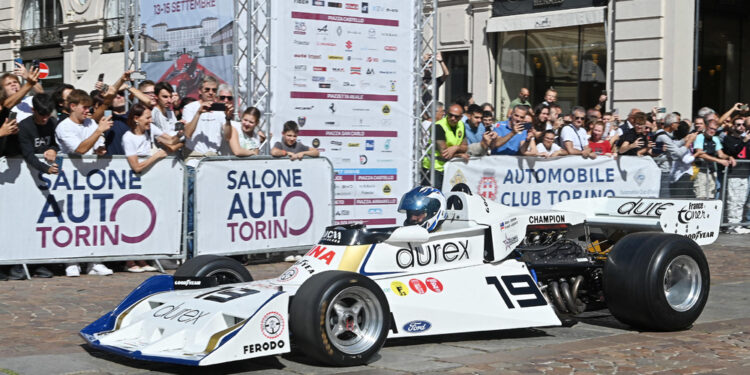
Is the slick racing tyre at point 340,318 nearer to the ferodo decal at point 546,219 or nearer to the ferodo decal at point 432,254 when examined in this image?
the ferodo decal at point 432,254

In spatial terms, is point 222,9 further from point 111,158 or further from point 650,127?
point 650,127

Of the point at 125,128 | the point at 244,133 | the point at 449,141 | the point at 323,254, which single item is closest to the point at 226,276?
the point at 323,254

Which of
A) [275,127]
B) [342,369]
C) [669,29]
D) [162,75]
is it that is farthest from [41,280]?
[669,29]

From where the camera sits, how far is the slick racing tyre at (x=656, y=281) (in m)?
8.04

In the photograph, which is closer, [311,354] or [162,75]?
Result: [311,354]

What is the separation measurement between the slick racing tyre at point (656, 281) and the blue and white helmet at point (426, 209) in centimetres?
144

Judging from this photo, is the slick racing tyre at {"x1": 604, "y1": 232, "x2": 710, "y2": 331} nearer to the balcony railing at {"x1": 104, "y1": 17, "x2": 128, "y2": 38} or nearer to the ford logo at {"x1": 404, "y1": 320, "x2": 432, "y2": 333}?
the ford logo at {"x1": 404, "y1": 320, "x2": 432, "y2": 333}

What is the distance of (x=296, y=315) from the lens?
21.8 feet

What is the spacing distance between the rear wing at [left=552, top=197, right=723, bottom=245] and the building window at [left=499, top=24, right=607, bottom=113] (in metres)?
13.5

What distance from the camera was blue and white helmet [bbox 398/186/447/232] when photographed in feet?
26.3

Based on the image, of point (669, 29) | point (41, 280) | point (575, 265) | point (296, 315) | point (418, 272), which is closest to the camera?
point (296, 315)

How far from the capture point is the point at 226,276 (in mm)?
7996

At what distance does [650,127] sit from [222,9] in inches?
302

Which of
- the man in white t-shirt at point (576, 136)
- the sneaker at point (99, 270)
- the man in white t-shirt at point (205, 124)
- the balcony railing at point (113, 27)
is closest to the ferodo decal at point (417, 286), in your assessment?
the sneaker at point (99, 270)
